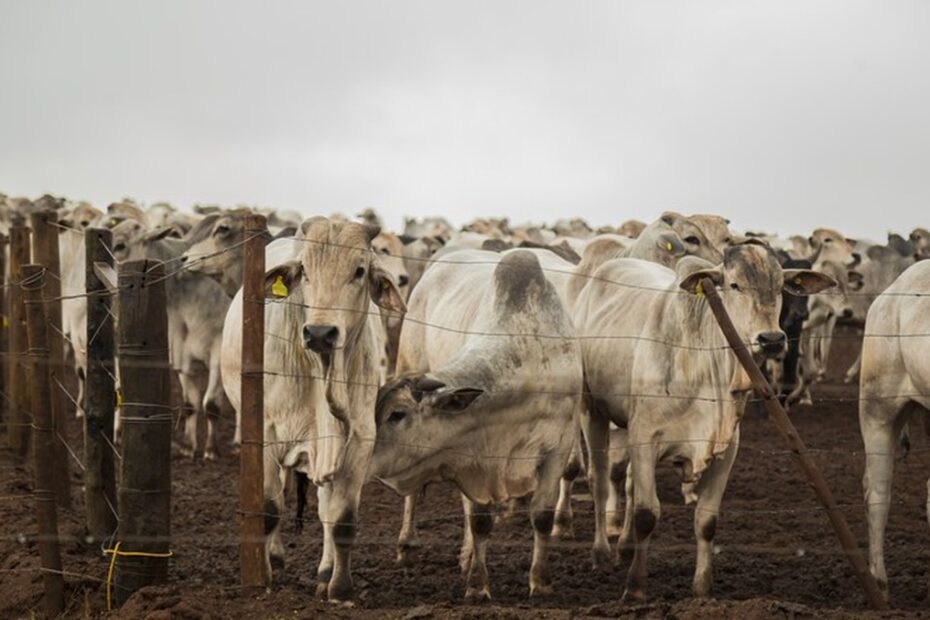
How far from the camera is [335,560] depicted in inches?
330

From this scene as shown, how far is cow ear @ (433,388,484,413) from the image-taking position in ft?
28.0

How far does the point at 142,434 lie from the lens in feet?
24.6

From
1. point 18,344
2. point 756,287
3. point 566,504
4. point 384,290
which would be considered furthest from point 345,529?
point 18,344

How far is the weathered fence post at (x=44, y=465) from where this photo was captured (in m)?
7.94

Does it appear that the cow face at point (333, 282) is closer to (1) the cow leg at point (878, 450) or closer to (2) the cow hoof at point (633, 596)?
(2) the cow hoof at point (633, 596)

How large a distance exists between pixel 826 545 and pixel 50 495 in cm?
566

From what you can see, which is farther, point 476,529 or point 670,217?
point 670,217

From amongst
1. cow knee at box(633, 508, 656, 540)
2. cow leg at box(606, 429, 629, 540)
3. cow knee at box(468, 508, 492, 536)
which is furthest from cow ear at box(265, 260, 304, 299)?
cow leg at box(606, 429, 629, 540)

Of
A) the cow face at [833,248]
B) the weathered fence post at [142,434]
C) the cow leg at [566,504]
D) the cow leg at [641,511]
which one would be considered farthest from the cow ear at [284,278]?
the cow face at [833,248]

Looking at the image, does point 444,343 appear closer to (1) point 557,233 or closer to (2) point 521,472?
(2) point 521,472

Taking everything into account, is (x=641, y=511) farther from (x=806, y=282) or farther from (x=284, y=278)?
(x=284, y=278)

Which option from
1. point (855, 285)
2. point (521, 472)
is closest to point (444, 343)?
point (521, 472)

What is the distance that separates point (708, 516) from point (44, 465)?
4006 mm

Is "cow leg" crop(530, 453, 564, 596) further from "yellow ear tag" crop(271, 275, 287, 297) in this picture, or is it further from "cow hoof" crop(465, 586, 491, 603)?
"yellow ear tag" crop(271, 275, 287, 297)
